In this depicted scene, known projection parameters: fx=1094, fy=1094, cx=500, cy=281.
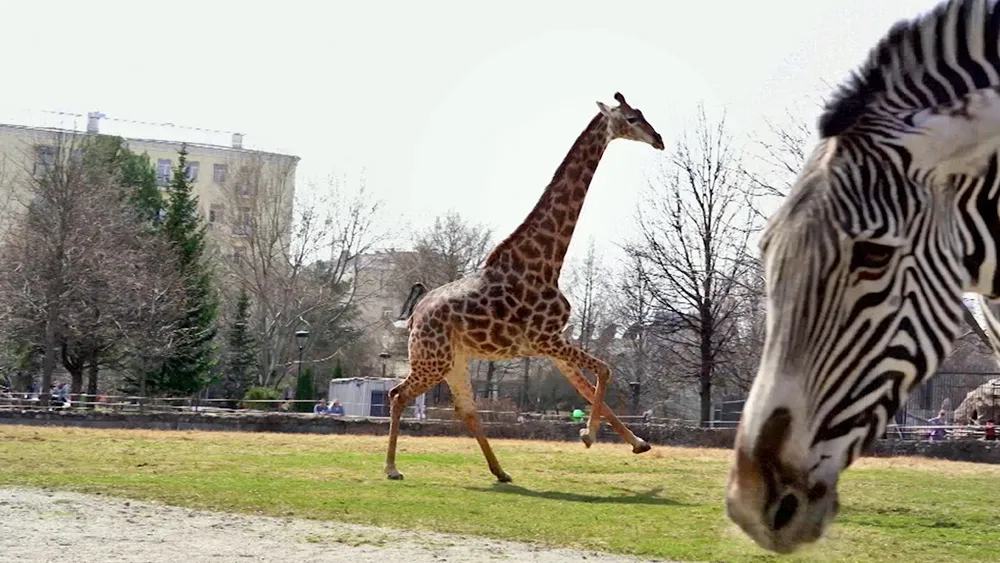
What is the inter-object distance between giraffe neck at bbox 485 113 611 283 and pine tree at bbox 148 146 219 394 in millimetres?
37500

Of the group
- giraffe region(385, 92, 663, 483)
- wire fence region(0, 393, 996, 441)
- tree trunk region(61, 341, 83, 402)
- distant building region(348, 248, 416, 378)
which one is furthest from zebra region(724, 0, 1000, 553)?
distant building region(348, 248, 416, 378)

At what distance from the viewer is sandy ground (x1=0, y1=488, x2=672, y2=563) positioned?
7.29m

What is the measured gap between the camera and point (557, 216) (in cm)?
1407

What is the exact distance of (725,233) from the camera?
36.9 m

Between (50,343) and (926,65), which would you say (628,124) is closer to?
(926,65)

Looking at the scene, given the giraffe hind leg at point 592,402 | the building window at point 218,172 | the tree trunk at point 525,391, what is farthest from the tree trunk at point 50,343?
the building window at point 218,172

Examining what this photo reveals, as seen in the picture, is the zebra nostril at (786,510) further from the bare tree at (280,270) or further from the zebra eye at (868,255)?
the bare tree at (280,270)

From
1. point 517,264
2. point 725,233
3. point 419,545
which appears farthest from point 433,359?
point 725,233

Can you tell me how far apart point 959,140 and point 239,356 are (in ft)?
191

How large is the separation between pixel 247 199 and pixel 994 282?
2622 inches

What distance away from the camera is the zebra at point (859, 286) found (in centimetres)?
238

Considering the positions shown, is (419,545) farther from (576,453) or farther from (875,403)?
(576,453)

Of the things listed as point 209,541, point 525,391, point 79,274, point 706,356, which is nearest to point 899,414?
point 706,356

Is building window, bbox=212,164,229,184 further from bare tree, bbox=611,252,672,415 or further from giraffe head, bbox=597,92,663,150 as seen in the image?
giraffe head, bbox=597,92,663,150
